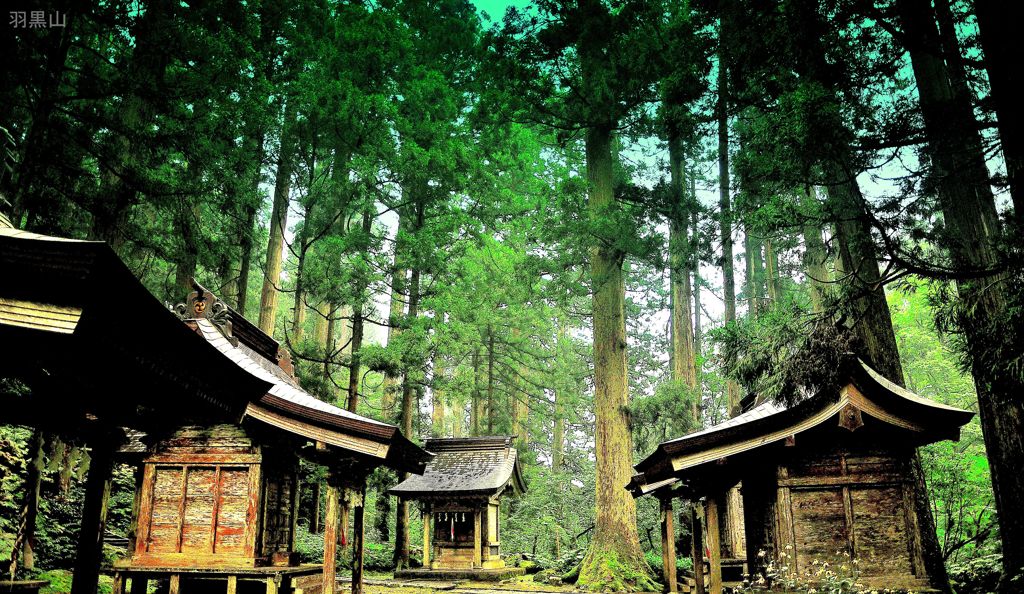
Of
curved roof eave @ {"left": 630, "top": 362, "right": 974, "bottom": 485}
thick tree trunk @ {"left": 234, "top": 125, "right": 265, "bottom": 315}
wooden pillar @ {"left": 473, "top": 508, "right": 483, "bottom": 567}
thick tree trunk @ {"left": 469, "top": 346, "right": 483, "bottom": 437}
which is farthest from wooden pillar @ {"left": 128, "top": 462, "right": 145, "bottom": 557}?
thick tree trunk @ {"left": 469, "top": 346, "right": 483, "bottom": 437}

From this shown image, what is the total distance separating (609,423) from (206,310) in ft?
32.4

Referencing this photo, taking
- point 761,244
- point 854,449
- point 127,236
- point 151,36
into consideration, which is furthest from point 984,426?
point 761,244

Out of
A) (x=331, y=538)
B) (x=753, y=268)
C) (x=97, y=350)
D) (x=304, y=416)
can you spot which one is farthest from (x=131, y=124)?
(x=753, y=268)

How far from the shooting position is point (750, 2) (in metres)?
8.80

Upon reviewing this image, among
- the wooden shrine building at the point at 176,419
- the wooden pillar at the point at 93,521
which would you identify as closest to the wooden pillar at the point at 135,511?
the wooden shrine building at the point at 176,419

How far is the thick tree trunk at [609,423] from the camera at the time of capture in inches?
602

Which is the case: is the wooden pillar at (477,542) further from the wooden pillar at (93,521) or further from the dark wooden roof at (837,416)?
the wooden pillar at (93,521)

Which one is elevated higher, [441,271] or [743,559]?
[441,271]

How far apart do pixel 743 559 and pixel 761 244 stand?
18.0 meters

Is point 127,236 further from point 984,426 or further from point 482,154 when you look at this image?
point 984,426

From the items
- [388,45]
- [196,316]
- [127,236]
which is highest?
[388,45]

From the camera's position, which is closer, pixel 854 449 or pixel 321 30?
pixel 854 449

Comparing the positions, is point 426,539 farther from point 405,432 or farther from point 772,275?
point 772,275

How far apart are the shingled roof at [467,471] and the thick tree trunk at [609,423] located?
20.0 ft
